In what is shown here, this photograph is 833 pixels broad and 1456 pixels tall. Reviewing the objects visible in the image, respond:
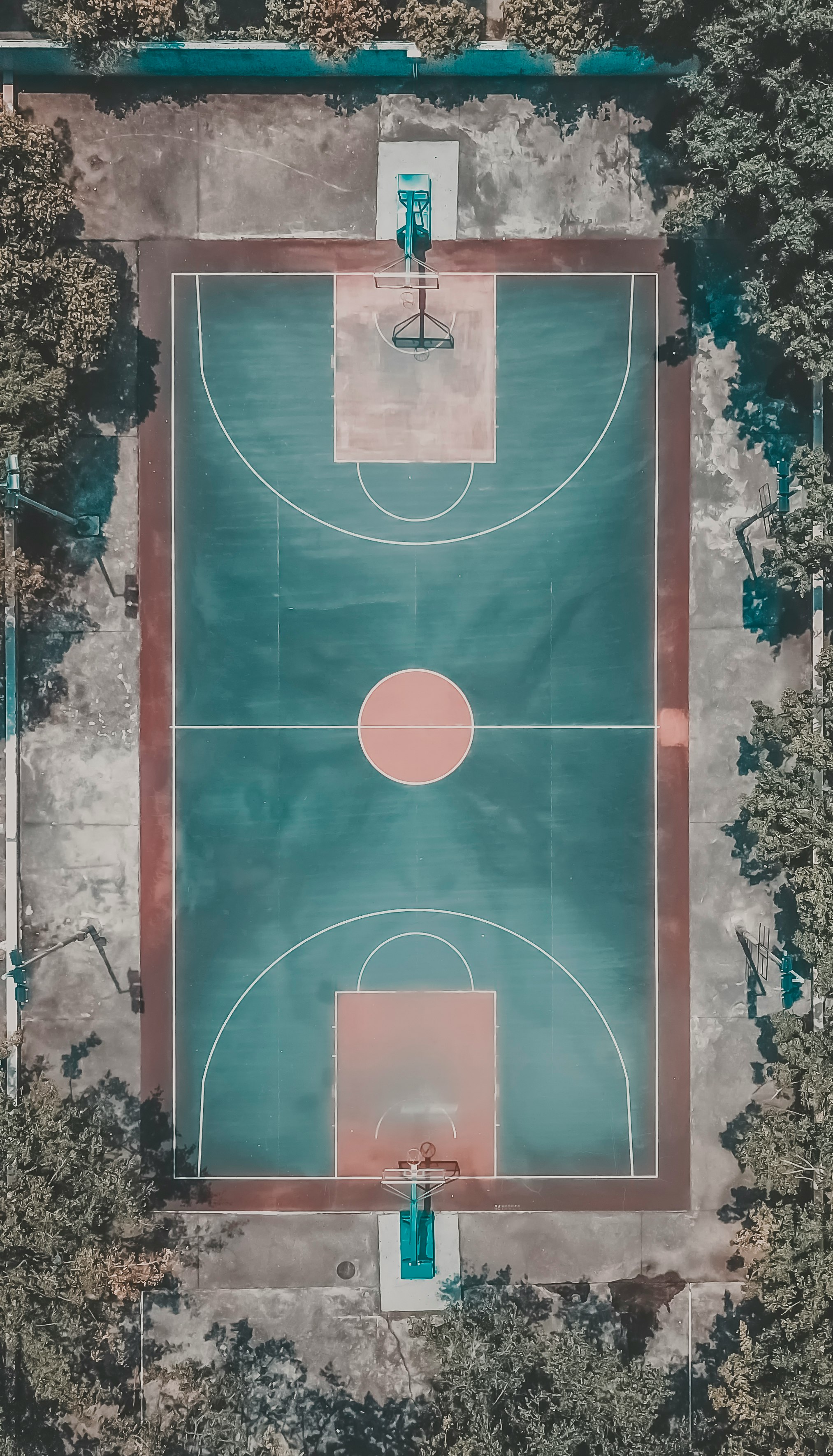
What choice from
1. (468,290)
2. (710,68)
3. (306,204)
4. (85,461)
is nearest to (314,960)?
(85,461)

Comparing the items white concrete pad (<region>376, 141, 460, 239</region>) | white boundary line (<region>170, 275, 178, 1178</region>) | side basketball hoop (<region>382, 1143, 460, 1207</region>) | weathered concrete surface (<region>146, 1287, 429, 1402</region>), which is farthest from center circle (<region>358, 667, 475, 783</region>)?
weathered concrete surface (<region>146, 1287, 429, 1402</region>)

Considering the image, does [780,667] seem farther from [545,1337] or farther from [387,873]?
A: [545,1337]

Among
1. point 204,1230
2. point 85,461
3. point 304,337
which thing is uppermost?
point 304,337

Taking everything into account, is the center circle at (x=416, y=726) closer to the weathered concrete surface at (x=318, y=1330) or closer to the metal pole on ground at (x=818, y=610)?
the metal pole on ground at (x=818, y=610)

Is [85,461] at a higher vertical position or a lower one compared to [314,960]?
higher

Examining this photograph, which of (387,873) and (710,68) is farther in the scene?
(387,873)

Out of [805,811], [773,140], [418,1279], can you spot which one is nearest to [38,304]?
[773,140]
